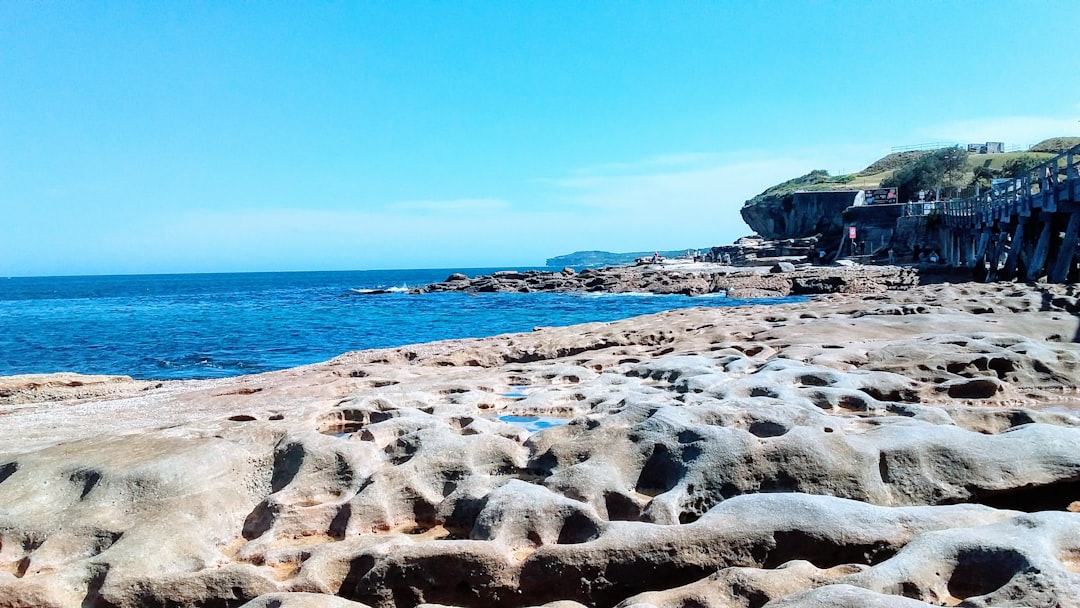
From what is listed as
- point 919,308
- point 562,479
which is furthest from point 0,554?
point 919,308

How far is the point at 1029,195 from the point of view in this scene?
22.5m

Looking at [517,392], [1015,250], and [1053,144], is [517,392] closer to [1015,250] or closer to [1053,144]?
[1015,250]

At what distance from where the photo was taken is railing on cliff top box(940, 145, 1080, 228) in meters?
18.7

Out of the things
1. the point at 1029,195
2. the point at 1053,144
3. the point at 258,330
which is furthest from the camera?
the point at 1053,144

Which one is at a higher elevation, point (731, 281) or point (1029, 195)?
point (1029, 195)

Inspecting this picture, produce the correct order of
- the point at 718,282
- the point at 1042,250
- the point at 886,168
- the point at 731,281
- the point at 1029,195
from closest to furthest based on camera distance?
1. the point at 1042,250
2. the point at 1029,195
3. the point at 731,281
4. the point at 718,282
5. the point at 886,168

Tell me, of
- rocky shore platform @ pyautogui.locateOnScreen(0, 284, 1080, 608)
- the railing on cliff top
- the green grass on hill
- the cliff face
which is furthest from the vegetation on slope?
rocky shore platform @ pyautogui.locateOnScreen(0, 284, 1080, 608)

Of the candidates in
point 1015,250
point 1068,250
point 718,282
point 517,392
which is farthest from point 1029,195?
point 718,282

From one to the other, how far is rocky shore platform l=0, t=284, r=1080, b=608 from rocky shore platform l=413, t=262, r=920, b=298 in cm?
3069

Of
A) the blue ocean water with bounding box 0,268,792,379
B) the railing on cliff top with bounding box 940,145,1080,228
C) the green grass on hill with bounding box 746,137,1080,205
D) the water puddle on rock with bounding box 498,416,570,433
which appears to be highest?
the green grass on hill with bounding box 746,137,1080,205

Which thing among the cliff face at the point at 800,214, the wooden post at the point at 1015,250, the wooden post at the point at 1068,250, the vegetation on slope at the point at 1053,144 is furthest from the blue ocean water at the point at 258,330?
the vegetation on slope at the point at 1053,144

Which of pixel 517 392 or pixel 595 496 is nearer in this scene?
pixel 595 496

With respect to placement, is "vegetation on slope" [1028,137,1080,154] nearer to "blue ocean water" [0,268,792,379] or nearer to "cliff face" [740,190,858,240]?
"cliff face" [740,190,858,240]

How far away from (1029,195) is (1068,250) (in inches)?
164
